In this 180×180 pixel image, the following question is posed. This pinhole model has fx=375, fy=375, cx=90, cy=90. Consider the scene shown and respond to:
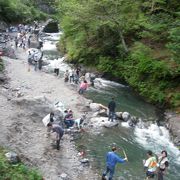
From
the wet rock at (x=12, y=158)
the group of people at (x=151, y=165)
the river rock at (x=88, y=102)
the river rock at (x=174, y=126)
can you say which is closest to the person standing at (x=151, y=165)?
the group of people at (x=151, y=165)

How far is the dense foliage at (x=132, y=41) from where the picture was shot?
31.1 m

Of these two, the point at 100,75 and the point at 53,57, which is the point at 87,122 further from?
the point at 53,57

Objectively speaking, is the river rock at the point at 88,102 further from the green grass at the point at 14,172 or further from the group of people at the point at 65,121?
the green grass at the point at 14,172

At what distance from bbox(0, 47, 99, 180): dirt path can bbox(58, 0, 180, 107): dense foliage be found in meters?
5.97

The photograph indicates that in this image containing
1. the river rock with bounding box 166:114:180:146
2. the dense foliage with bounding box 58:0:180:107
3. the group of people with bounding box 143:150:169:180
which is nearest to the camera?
the group of people with bounding box 143:150:169:180

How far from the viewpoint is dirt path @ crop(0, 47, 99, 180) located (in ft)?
59.5

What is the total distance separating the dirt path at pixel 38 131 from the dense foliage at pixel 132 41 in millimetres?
5972

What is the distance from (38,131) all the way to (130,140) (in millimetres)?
5626

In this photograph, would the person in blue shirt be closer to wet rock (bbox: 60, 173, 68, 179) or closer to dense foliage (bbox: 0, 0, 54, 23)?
wet rock (bbox: 60, 173, 68, 179)

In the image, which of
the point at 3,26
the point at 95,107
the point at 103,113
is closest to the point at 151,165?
the point at 103,113

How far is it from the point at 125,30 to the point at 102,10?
11.1 feet

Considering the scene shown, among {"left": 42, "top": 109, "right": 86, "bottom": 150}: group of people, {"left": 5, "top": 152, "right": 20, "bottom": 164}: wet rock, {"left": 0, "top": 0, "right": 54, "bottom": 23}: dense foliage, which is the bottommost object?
{"left": 42, "top": 109, "right": 86, "bottom": 150}: group of people

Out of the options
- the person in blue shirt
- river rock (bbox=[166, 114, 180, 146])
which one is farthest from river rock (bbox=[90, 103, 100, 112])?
the person in blue shirt

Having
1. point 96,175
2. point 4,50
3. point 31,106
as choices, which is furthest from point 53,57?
point 96,175
